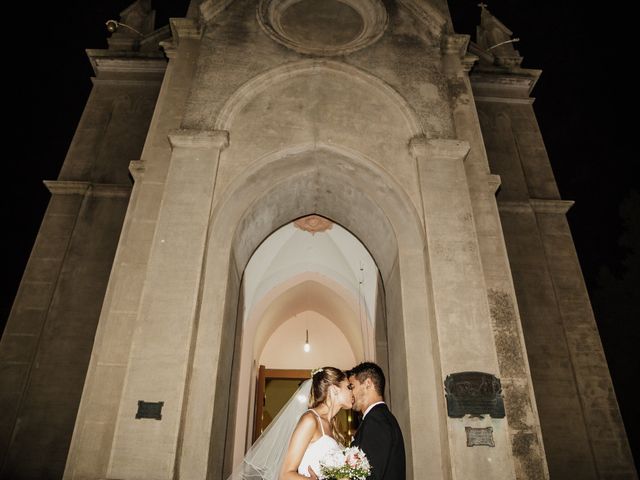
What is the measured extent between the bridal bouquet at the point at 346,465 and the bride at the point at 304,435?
194 millimetres

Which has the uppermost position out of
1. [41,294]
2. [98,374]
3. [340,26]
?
[340,26]

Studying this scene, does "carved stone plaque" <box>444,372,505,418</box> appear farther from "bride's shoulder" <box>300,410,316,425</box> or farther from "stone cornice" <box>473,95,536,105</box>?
"stone cornice" <box>473,95,536,105</box>

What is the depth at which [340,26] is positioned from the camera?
8.85 m

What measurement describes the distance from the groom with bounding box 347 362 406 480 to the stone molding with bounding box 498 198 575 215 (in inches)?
264

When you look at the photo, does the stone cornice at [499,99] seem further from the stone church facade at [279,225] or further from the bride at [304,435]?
the bride at [304,435]

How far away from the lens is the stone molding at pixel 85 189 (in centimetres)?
912

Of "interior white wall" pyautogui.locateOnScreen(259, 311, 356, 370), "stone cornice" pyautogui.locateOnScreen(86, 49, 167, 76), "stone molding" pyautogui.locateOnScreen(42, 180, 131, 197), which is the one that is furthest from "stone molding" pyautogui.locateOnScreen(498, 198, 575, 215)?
"interior white wall" pyautogui.locateOnScreen(259, 311, 356, 370)

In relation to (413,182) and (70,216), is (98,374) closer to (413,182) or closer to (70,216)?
(70,216)

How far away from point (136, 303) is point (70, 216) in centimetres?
389

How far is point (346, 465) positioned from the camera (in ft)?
11.7

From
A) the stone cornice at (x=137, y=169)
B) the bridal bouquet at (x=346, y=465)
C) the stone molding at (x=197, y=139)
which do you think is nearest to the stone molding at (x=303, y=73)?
the stone molding at (x=197, y=139)

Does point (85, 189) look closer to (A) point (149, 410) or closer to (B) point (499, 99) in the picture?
(A) point (149, 410)

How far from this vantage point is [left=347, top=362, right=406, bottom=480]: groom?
3744 millimetres

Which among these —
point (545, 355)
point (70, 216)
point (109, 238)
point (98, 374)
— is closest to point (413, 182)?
point (545, 355)
